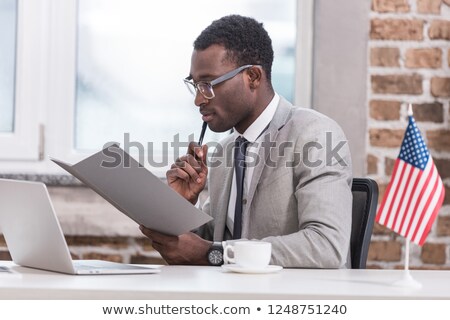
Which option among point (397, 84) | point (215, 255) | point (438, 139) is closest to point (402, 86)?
point (397, 84)

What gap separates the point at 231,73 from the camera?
7.15 feet

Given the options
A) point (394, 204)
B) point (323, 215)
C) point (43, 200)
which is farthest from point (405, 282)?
point (43, 200)

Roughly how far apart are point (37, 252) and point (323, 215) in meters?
0.74

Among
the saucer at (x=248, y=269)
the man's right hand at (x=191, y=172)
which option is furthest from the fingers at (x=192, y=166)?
the saucer at (x=248, y=269)

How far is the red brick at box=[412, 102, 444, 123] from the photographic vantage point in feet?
9.12

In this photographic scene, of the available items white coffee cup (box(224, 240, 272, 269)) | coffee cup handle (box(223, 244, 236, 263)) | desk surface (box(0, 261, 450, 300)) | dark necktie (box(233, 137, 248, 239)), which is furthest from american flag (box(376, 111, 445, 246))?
dark necktie (box(233, 137, 248, 239))

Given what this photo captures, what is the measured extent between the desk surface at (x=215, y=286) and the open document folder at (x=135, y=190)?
0.13m

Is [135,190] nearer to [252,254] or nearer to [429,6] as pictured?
[252,254]

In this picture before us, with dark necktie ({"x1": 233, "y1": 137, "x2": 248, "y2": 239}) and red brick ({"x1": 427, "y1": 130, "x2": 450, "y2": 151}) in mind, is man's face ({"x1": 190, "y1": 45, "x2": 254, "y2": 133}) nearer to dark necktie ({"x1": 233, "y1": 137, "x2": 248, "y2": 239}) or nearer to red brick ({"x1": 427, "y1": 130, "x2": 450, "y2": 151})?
dark necktie ({"x1": 233, "y1": 137, "x2": 248, "y2": 239})

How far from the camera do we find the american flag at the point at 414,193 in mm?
1418

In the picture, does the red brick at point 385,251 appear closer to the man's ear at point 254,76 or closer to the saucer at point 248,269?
→ the man's ear at point 254,76

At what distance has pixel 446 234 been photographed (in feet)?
9.10

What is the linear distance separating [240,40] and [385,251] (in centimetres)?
105

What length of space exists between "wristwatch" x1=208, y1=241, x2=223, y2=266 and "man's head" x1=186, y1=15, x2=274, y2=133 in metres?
0.48
